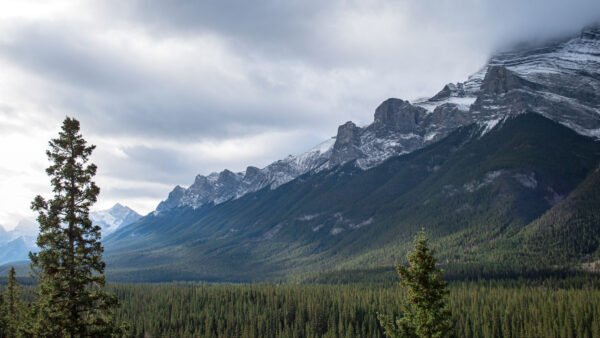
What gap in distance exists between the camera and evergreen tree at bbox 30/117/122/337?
24.9 metres

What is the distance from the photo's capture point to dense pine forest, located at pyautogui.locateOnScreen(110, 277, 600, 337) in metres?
98.5

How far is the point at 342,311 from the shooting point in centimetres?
12400

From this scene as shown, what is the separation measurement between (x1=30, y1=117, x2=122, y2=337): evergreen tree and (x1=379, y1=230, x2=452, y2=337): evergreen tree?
19.5 m

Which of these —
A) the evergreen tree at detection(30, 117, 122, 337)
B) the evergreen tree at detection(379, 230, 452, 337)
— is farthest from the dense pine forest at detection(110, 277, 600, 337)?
the evergreen tree at detection(30, 117, 122, 337)

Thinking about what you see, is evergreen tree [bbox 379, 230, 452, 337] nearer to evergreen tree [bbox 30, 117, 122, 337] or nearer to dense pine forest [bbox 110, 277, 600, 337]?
evergreen tree [bbox 30, 117, 122, 337]

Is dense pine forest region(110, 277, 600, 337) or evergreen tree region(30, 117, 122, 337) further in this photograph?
dense pine forest region(110, 277, 600, 337)

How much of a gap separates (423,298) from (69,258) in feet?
77.9

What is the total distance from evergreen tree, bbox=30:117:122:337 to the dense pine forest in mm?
89908

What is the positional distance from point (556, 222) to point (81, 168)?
222m

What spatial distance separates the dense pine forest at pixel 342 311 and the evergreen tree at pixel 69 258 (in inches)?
3540

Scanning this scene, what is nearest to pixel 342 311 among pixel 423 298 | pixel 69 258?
pixel 423 298

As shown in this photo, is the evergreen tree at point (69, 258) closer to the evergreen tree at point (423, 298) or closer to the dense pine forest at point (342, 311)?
the evergreen tree at point (423, 298)

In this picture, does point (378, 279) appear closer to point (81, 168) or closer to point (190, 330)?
point (190, 330)

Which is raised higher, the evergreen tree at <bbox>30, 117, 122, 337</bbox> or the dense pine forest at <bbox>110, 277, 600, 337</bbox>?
the evergreen tree at <bbox>30, 117, 122, 337</bbox>
